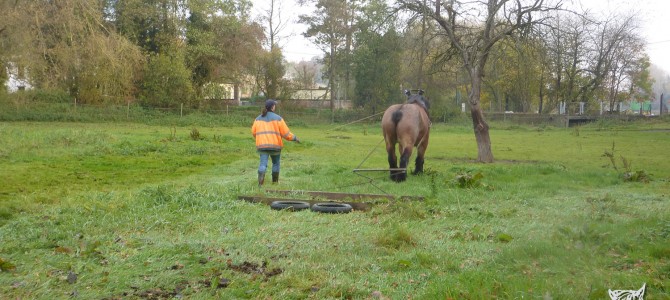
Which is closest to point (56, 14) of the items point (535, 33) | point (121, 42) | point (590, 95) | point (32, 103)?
point (121, 42)

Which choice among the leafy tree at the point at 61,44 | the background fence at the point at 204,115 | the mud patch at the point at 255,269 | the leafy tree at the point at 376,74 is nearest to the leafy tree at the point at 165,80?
the background fence at the point at 204,115

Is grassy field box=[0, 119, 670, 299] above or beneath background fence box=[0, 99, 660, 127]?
beneath

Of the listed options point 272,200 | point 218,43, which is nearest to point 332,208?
point 272,200

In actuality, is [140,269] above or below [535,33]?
below

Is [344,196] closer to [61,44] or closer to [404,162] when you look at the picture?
[404,162]

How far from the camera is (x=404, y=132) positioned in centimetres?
1233

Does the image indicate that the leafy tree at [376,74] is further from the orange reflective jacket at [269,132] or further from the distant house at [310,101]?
the orange reflective jacket at [269,132]

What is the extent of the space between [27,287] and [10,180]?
299 inches

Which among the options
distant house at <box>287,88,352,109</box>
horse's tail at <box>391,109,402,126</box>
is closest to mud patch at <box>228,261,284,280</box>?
horse's tail at <box>391,109,402,126</box>

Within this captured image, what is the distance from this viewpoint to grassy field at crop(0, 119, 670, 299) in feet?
15.6

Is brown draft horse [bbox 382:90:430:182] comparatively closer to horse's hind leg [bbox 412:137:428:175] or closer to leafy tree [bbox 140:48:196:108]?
horse's hind leg [bbox 412:137:428:175]

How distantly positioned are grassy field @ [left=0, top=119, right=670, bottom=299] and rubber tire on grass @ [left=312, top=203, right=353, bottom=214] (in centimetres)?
21

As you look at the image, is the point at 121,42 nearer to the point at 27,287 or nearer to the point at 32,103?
the point at 32,103

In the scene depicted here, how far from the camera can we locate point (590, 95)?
54969 mm
